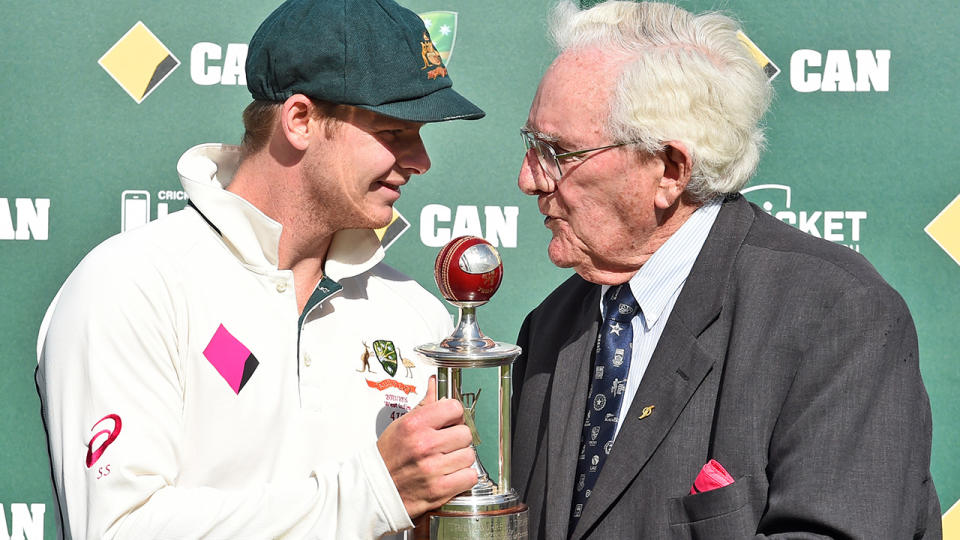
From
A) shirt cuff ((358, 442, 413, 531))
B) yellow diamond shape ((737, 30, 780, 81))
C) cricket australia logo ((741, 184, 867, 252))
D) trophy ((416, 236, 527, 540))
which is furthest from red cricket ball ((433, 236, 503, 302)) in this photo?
yellow diamond shape ((737, 30, 780, 81))

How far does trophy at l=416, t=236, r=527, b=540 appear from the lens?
176 cm

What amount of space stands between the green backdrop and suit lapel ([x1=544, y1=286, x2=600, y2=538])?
94 cm

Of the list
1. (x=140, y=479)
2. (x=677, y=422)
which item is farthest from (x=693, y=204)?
(x=140, y=479)

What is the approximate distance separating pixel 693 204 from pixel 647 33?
1.14 feet

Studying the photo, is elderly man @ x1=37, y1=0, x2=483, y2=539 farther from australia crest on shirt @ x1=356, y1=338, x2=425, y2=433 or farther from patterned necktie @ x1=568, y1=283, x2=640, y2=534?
patterned necktie @ x1=568, y1=283, x2=640, y2=534

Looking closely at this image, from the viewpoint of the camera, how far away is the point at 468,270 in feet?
5.77

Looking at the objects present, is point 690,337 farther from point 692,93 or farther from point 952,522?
point 952,522

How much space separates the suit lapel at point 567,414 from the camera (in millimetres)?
1987

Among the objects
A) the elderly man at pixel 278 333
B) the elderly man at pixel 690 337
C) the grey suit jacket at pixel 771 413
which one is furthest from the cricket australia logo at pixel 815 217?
the elderly man at pixel 278 333

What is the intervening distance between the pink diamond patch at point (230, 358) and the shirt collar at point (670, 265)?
0.75m

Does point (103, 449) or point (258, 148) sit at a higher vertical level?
point (258, 148)

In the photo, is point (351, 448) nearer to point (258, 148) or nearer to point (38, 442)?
point (258, 148)

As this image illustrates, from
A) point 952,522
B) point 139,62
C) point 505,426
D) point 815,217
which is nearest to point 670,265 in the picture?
point 505,426

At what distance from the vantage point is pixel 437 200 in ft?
10.3
